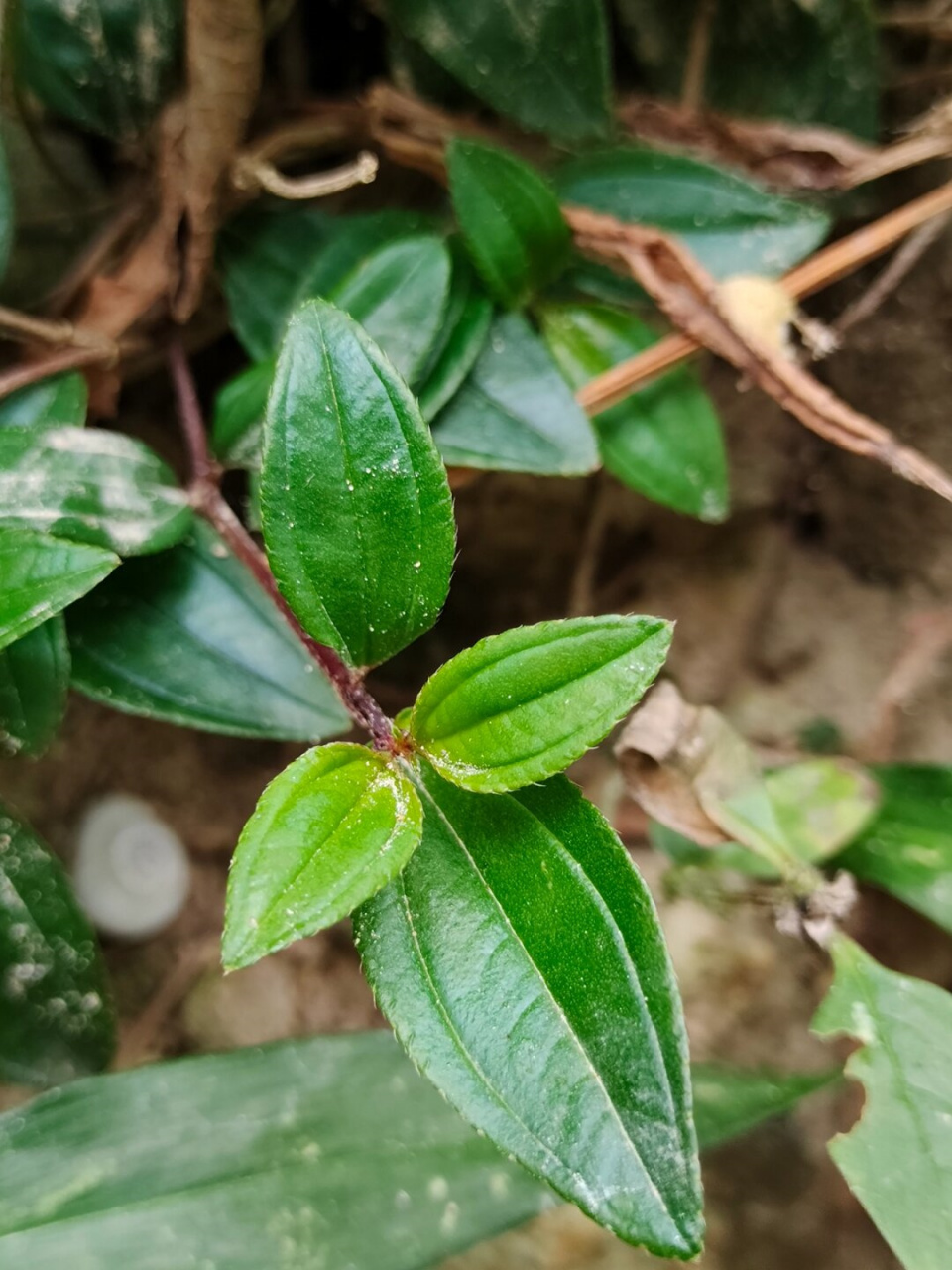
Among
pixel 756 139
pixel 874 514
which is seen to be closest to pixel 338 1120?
pixel 874 514

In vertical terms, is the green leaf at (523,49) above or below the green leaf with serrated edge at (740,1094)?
above

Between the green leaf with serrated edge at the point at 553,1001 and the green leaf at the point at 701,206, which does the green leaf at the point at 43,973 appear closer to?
the green leaf with serrated edge at the point at 553,1001

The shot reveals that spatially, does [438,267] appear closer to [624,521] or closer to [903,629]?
[624,521]

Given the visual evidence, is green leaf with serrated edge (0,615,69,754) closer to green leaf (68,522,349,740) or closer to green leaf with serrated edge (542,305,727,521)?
green leaf (68,522,349,740)

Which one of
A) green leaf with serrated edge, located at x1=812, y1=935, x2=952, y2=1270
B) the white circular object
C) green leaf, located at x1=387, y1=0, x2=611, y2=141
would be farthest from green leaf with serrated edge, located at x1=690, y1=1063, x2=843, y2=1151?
green leaf, located at x1=387, y1=0, x2=611, y2=141

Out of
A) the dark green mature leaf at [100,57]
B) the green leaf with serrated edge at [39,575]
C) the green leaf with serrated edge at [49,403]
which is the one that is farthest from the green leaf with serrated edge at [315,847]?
the dark green mature leaf at [100,57]

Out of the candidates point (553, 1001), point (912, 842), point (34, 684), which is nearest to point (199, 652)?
point (34, 684)
